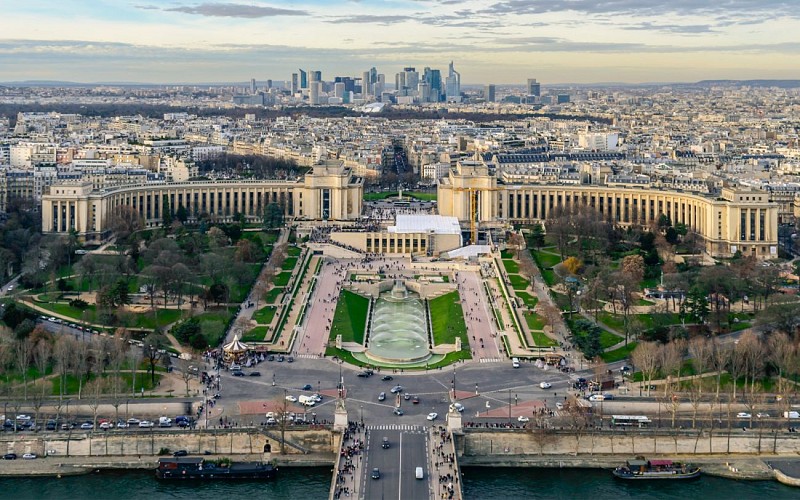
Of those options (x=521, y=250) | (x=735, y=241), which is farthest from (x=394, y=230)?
(x=735, y=241)

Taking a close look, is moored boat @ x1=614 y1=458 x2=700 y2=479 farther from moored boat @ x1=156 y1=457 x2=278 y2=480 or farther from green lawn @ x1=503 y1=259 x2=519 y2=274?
green lawn @ x1=503 y1=259 x2=519 y2=274

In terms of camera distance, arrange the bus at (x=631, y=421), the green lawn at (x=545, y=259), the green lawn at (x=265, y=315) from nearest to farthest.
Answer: the bus at (x=631, y=421), the green lawn at (x=265, y=315), the green lawn at (x=545, y=259)

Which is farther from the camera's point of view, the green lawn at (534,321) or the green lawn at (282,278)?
the green lawn at (282,278)

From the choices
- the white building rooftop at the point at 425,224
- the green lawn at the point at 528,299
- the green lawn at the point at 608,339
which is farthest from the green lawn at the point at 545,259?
the green lawn at the point at 608,339

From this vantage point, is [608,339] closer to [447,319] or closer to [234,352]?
[447,319]

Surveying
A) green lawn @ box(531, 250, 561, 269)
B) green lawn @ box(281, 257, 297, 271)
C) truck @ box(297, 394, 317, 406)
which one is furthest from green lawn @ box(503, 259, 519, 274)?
truck @ box(297, 394, 317, 406)

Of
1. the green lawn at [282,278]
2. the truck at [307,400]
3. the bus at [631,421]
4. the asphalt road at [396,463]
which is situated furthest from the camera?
the green lawn at [282,278]

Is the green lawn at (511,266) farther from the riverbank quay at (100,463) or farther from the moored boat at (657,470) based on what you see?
the riverbank quay at (100,463)

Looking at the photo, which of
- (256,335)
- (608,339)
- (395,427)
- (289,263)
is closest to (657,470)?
(395,427)
